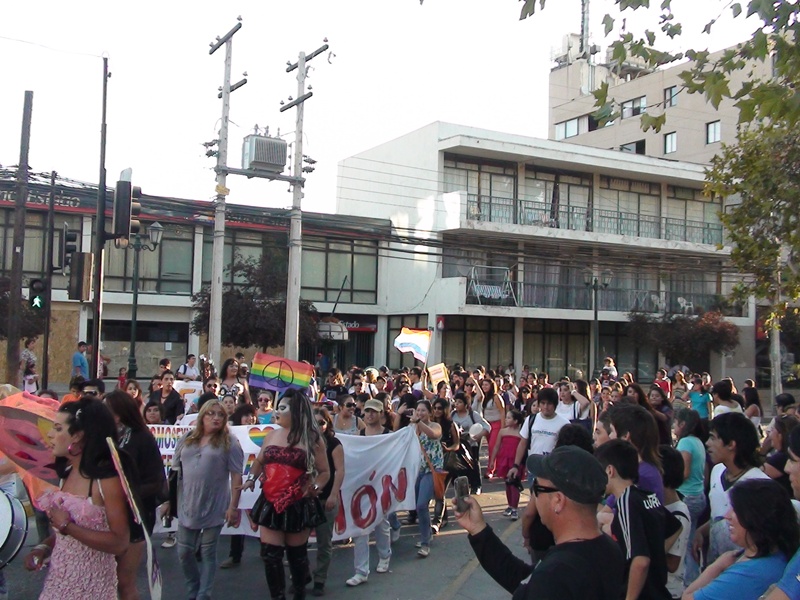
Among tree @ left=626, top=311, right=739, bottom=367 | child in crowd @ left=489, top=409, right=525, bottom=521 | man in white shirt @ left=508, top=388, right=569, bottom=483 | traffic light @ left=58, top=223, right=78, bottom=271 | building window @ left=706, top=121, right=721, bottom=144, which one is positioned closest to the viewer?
man in white shirt @ left=508, top=388, right=569, bottom=483

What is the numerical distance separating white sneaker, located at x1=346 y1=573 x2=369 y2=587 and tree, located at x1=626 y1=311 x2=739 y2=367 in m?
29.5

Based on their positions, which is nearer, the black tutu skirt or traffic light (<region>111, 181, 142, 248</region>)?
the black tutu skirt

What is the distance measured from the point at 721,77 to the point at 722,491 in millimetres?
3419

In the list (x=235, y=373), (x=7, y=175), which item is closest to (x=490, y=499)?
(x=235, y=373)

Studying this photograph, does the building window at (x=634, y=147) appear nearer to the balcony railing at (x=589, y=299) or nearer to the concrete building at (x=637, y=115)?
the concrete building at (x=637, y=115)

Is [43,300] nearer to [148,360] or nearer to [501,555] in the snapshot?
[148,360]

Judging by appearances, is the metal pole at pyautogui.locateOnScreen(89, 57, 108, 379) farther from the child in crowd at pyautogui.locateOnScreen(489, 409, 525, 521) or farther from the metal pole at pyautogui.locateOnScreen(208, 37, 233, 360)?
the child in crowd at pyautogui.locateOnScreen(489, 409, 525, 521)

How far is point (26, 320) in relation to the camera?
27.4 m

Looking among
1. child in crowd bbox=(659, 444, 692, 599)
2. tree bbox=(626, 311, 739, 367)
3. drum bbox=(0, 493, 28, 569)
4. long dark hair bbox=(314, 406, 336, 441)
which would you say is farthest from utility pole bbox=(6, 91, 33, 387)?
tree bbox=(626, 311, 739, 367)

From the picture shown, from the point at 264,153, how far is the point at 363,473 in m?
15.5

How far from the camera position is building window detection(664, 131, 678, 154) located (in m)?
47.2

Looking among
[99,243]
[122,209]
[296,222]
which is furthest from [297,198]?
[122,209]

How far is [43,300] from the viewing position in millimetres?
18719

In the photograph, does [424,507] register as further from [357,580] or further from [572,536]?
[572,536]
